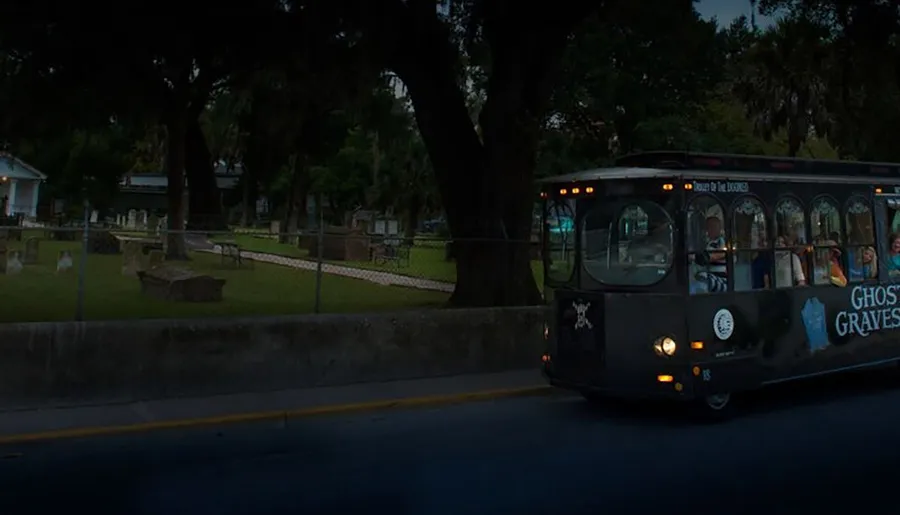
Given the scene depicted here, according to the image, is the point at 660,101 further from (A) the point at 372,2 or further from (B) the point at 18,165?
(B) the point at 18,165

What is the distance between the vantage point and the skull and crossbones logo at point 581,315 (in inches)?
376

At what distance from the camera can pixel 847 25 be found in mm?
16625

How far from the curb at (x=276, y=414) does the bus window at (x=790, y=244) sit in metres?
3.37

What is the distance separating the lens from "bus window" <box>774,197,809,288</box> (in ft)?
32.4

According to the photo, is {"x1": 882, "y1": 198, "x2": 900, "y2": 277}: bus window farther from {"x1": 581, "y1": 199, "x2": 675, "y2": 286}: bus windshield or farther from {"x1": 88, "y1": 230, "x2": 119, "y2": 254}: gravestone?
{"x1": 88, "y1": 230, "x2": 119, "y2": 254}: gravestone

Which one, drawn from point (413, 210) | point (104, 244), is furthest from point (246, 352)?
point (413, 210)

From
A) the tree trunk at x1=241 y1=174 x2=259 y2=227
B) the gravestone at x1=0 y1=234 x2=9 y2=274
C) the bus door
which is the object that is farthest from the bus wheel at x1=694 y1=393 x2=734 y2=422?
→ the tree trunk at x1=241 y1=174 x2=259 y2=227

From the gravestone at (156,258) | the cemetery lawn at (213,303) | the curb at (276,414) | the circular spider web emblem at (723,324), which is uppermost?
the gravestone at (156,258)

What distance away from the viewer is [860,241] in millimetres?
10812

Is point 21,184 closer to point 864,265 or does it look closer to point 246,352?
point 246,352

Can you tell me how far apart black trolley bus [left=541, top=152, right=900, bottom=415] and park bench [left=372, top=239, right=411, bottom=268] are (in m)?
4.74

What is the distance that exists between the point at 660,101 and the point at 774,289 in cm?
2407

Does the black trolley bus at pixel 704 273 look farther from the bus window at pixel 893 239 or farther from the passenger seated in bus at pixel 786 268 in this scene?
the bus window at pixel 893 239

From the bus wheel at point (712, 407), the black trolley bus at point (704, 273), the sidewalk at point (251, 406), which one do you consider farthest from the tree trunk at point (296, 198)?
the bus wheel at point (712, 407)
